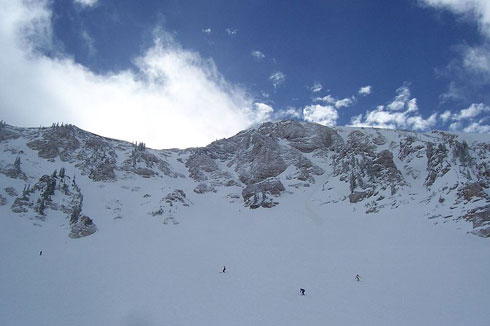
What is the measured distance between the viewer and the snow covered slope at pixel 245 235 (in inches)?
929

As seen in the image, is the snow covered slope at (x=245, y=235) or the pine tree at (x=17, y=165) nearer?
the snow covered slope at (x=245, y=235)

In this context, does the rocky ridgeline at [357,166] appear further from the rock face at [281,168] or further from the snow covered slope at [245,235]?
the snow covered slope at [245,235]

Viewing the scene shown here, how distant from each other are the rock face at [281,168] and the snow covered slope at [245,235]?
34 centimetres

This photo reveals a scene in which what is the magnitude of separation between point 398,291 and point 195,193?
53.5 metres

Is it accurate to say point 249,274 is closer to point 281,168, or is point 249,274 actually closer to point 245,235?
point 245,235

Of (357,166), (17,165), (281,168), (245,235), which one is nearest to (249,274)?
(245,235)

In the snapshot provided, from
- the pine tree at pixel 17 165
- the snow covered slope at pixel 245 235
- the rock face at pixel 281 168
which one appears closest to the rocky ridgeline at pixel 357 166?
the rock face at pixel 281 168

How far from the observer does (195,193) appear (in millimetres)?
71688

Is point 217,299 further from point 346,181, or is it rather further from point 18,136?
point 18,136

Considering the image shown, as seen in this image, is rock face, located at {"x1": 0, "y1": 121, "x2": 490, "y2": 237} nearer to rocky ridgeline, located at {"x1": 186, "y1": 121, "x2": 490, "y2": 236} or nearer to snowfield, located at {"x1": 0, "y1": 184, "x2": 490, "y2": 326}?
rocky ridgeline, located at {"x1": 186, "y1": 121, "x2": 490, "y2": 236}

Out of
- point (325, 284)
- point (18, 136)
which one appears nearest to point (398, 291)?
point (325, 284)

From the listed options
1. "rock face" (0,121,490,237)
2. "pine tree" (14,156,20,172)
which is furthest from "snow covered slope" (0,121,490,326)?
"rock face" (0,121,490,237)

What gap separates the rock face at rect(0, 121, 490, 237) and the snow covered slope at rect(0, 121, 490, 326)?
340 mm

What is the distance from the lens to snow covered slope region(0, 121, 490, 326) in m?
23.6
